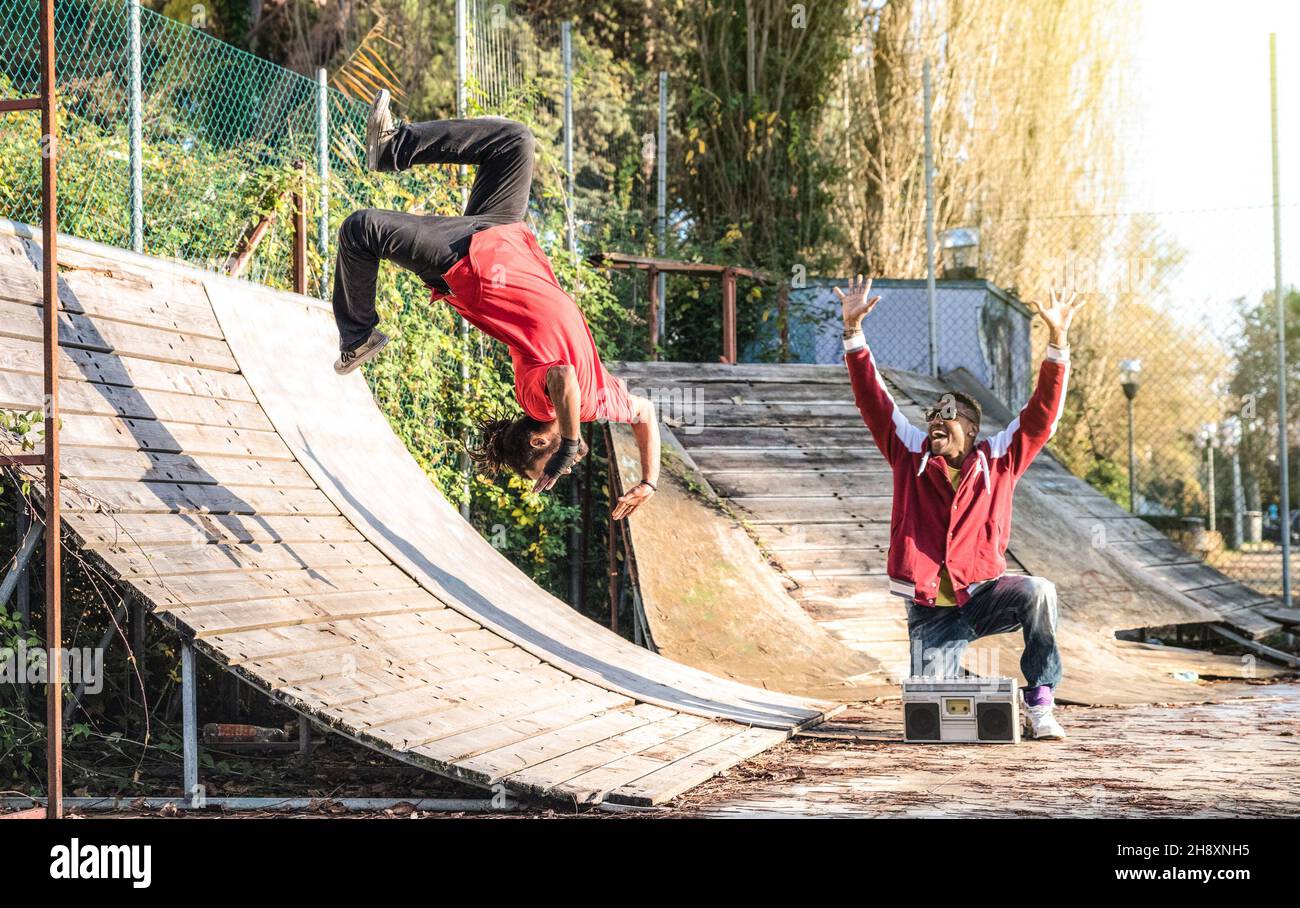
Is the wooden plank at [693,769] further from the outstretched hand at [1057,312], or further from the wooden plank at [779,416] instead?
the wooden plank at [779,416]

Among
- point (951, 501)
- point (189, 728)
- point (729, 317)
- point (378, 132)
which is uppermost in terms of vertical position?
point (729, 317)

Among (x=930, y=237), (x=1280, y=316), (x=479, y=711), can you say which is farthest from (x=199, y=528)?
(x=1280, y=316)

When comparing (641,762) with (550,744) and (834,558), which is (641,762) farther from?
(834,558)

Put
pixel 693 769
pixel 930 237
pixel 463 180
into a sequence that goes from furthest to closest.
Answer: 1. pixel 930 237
2. pixel 463 180
3. pixel 693 769

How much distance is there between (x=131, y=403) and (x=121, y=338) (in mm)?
468

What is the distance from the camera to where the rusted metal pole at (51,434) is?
3.27m

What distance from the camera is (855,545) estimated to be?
26.3 feet

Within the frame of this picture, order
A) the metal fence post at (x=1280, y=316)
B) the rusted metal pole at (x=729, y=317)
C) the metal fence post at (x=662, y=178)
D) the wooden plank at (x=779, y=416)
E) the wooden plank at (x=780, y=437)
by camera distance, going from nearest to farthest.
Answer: the wooden plank at (x=780, y=437)
the wooden plank at (x=779, y=416)
the metal fence post at (x=1280, y=316)
the rusted metal pole at (x=729, y=317)
the metal fence post at (x=662, y=178)

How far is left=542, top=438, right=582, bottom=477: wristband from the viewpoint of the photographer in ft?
13.4

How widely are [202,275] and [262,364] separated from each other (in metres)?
0.59

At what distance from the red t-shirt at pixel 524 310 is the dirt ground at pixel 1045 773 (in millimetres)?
1462

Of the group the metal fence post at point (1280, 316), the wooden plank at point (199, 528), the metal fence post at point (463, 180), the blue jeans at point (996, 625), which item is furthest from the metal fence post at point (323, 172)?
the metal fence post at point (1280, 316)

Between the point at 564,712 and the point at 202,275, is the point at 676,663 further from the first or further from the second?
the point at 202,275

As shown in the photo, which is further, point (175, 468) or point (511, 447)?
point (175, 468)
